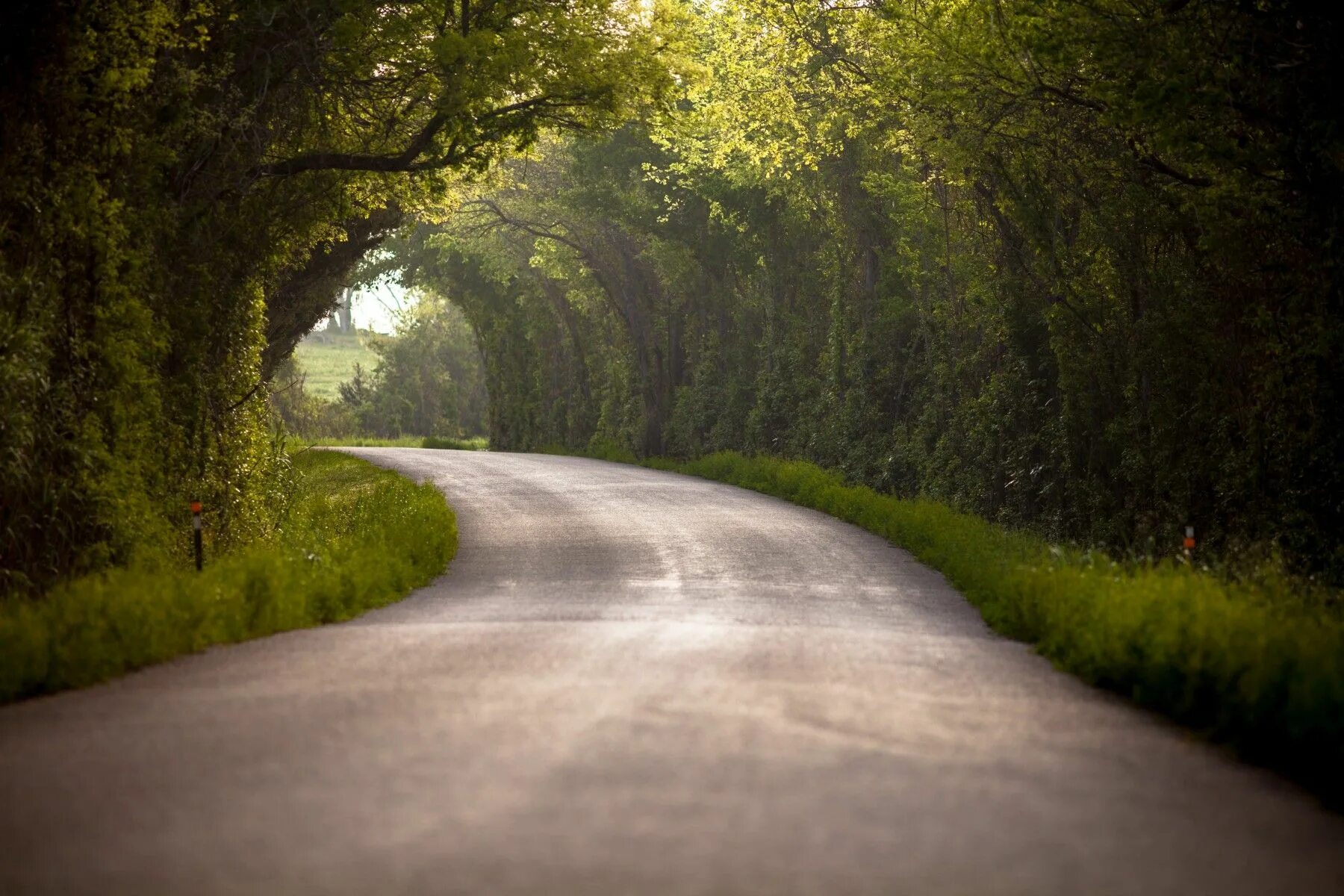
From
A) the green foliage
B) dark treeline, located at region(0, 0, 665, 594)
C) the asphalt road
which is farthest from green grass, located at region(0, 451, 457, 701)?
the green foliage

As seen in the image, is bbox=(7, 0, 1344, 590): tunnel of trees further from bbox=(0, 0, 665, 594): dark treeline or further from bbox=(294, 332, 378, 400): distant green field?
bbox=(294, 332, 378, 400): distant green field

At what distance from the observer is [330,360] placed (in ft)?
468

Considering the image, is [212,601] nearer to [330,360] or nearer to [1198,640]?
[1198,640]

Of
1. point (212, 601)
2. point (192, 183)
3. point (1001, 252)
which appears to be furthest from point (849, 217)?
point (212, 601)

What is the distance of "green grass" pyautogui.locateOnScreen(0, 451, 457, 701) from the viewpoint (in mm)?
10094

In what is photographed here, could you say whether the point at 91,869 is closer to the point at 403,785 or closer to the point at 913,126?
the point at 403,785

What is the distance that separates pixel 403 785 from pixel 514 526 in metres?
18.2

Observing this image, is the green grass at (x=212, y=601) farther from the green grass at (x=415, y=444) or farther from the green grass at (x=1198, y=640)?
the green grass at (x=415, y=444)

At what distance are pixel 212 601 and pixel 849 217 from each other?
23110 mm

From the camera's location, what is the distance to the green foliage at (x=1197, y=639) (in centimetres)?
793

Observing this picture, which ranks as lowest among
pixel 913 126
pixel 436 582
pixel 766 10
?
pixel 436 582

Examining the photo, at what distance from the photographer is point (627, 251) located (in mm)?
44562

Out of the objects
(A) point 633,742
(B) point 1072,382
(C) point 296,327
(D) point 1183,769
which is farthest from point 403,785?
(C) point 296,327

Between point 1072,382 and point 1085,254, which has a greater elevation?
point 1085,254
